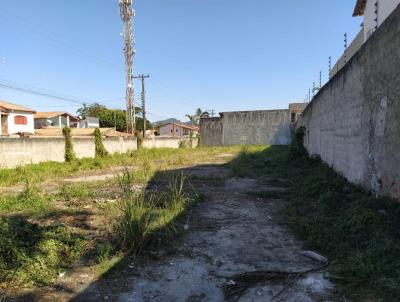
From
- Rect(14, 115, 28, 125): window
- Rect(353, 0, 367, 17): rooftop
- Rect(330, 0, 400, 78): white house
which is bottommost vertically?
Rect(14, 115, 28, 125): window

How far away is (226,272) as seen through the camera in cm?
371

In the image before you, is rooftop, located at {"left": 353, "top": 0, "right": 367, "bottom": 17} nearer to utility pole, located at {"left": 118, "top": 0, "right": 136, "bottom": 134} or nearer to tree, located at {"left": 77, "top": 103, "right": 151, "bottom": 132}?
utility pole, located at {"left": 118, "top": 0, "right": 136, "bottom": 134}

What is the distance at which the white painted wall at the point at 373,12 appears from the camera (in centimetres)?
938

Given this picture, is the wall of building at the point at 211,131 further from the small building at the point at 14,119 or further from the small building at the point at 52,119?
the small building at the point at 52,119

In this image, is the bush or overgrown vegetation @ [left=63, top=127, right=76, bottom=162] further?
the bush

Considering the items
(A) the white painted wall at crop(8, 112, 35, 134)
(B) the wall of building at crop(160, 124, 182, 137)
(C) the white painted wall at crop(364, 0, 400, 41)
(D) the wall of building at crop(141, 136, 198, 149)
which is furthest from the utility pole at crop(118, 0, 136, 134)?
(B) the wall of building at crop(160, 124, 182, 137)

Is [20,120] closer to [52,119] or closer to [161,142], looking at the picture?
[52,119]

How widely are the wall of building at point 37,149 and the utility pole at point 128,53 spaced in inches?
474

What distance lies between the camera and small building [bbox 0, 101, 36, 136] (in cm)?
3331

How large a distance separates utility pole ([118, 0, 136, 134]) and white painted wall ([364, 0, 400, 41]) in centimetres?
2368

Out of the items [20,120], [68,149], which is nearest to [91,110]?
[20,120]

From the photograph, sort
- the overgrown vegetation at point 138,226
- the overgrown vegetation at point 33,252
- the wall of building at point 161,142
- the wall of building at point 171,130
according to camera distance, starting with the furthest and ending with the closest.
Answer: the wall of building at point 171,130
the wall of building at point 161,142
the overgrown vegetation at point 138,226
the overgrown vegetation at point 33,252

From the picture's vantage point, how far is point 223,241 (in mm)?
4738

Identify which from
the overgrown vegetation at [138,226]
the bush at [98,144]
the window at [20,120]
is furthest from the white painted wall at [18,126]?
the overgrown vegetation at [138,226]
